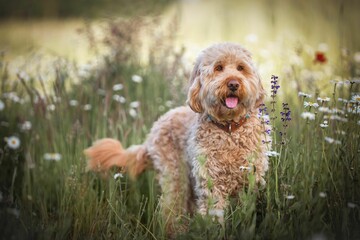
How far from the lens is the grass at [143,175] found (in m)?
3.02

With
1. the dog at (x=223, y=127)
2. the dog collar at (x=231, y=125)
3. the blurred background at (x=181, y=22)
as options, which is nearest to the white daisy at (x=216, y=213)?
the dog at (x=223, y=127)

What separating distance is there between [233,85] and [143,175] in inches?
58.0

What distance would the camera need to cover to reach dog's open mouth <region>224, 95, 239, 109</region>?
336cm

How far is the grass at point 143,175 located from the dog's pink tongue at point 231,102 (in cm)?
24

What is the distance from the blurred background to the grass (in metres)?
0.76

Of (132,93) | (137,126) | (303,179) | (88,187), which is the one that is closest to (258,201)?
(303,179)

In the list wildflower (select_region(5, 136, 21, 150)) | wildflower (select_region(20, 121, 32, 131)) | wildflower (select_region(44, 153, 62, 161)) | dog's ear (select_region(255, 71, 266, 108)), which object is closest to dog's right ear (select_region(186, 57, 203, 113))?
dog's ear (select_region(255, 71, 266, 108))

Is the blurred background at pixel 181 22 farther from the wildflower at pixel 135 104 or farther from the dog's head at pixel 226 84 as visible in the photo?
the dog's head at pixel 226 84

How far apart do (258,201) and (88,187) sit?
4.20ft

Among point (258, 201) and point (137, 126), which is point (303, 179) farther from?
point (137, 126)

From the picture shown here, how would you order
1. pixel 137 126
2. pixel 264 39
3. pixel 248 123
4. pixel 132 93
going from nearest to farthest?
pixel 248 123, pixel 137 126, pixel 132 93, pixel 264 39

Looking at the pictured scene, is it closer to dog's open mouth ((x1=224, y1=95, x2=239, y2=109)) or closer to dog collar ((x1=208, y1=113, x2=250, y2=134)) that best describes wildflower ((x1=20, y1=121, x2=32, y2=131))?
dog collar ((x1=208, y1=113, x2=250, y2=134))

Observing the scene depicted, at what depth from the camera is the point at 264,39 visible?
9.04 m

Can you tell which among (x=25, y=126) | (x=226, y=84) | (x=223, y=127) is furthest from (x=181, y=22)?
(x=226, y=84)
